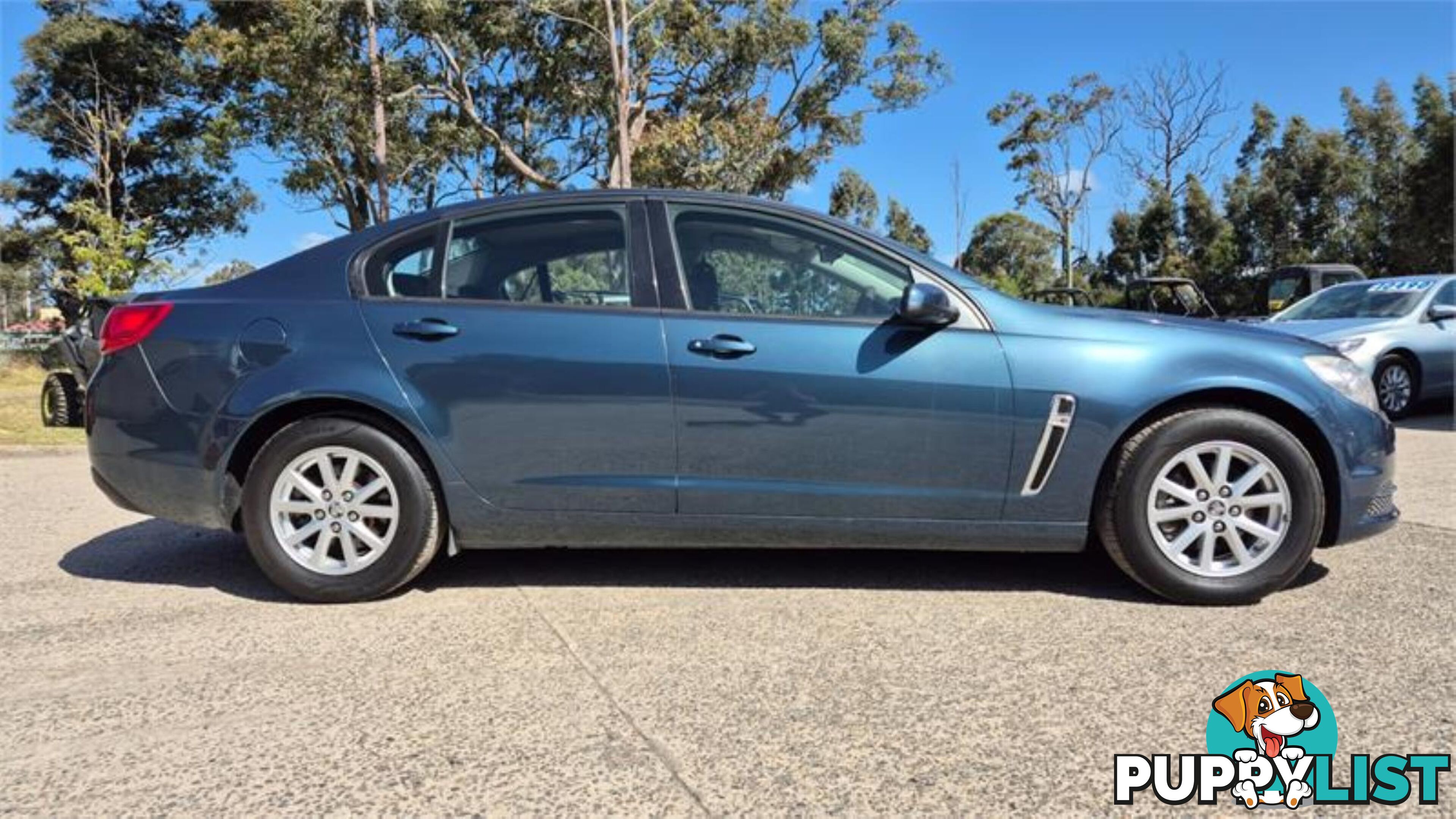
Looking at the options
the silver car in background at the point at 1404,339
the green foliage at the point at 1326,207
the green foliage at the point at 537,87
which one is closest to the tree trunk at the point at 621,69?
the green foliage at the point at 537,87

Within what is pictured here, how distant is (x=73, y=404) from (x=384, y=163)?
12103 mm

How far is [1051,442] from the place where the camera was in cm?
333

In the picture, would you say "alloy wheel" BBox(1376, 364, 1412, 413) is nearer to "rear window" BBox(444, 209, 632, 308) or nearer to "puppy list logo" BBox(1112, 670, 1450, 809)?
"puppy list logo" BBox(1112, 670, 1450, 809)

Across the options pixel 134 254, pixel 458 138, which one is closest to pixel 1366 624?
pixel 458 138

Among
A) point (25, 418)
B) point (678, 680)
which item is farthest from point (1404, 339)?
point (25, 418)

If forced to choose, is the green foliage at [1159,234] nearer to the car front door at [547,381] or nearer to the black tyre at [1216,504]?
the black tyre at [1216,504]

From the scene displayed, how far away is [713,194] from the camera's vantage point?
3666mm

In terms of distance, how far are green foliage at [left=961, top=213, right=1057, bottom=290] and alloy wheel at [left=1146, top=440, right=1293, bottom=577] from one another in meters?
49.4

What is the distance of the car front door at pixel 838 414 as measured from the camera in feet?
10.9

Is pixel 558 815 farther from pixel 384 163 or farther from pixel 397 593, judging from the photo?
pixel 384 163

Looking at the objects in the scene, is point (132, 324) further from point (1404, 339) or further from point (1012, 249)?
point (1012, 249)

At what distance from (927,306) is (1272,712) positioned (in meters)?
1.59

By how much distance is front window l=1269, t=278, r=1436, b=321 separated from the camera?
9164mm

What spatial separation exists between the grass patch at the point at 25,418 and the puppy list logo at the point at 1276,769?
8351 mm
